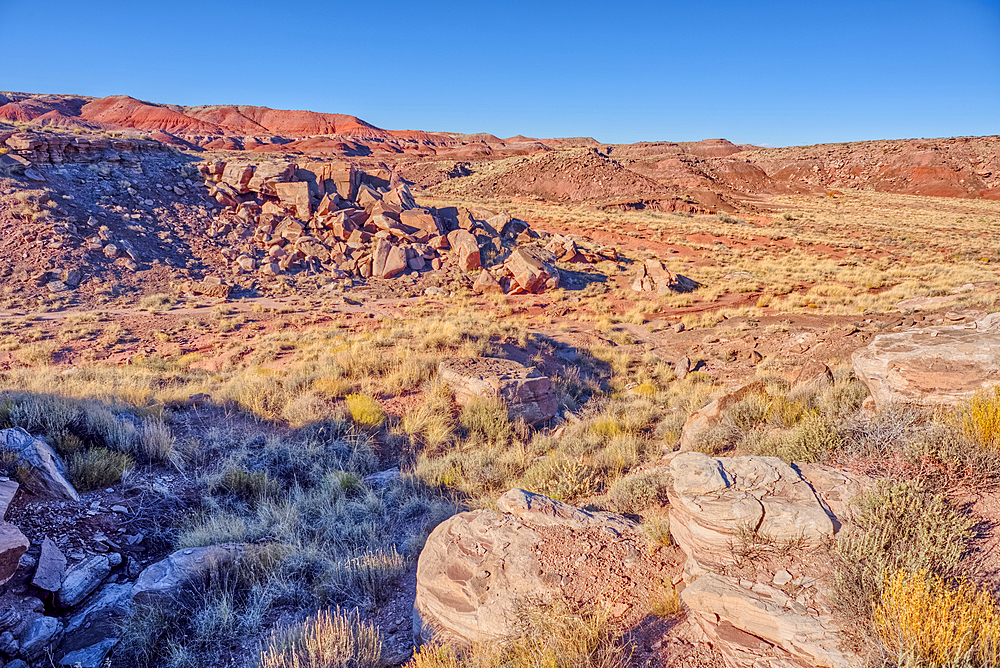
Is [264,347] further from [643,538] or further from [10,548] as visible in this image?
[643,538]

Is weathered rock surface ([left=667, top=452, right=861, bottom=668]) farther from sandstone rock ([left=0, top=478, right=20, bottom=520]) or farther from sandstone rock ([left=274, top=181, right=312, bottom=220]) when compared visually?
sandstone rock ([left=274, top=181, right=312, bottom=220])

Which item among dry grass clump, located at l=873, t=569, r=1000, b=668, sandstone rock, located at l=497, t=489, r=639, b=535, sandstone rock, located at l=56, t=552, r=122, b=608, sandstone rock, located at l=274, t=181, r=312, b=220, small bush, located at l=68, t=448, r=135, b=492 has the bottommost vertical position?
sandstone rock, located at l=56, t=552, r=122, b=608

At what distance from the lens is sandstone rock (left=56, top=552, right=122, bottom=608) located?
349cm

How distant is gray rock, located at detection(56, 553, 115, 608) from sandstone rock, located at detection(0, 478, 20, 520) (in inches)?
24.9

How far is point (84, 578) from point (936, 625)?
5126 millimetres

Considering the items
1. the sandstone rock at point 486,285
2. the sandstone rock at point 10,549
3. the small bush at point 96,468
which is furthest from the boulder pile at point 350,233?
the sandstone rock at point 10,549

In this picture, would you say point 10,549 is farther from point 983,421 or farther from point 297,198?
point 297,198

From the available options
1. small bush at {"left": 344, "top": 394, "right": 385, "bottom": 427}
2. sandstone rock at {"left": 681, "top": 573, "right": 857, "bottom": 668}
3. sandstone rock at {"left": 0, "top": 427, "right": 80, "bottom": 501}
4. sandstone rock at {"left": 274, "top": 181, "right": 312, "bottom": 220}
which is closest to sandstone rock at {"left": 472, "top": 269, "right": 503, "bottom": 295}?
sandstone rock at {"left": 274, "top": 181, "right": 312, "bottom": 220}

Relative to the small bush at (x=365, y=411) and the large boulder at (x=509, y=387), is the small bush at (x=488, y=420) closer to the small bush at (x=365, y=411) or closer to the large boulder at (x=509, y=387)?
the large boulder at (x=509, y=387)

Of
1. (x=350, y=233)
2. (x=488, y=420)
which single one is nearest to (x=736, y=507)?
(x=488, y=420)

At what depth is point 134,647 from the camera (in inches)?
126

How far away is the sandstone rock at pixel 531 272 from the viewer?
17.1 metres

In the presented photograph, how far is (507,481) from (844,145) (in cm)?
7385

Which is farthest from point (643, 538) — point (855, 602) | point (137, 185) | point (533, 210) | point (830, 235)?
point (533, 210)
